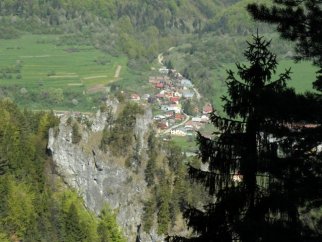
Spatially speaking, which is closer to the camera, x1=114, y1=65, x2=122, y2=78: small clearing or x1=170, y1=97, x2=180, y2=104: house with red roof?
x1=170, y1=97, x2=180, y2=104: house with red roof

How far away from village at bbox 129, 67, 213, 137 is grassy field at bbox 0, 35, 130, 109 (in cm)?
720

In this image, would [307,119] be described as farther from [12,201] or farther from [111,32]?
[111,32]

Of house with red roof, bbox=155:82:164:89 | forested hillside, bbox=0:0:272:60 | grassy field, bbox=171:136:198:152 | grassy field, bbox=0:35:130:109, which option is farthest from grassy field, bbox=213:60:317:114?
forested hillside, bbox=0:0:272:60

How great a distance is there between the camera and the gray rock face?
1543 inches

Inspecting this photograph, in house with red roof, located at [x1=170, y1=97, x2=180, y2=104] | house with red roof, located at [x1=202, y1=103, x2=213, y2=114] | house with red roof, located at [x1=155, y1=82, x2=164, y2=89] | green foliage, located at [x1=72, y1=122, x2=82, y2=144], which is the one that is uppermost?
green foliage, located at [x1=72, y1=122, x2=82, y2=144]

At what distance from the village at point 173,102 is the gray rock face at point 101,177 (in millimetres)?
27157

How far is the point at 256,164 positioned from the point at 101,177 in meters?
31.5

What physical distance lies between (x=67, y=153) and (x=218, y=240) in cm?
3203

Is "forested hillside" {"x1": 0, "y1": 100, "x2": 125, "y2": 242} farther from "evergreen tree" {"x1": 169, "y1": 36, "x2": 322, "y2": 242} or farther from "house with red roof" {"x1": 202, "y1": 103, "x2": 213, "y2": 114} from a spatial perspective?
"house with red roof" {"x1": 202, "y1": 103, "x2": 213, "y2": 114}

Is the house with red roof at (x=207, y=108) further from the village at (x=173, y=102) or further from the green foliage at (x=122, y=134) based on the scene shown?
the green foliage at (x=122, y=134)

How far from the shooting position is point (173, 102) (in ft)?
299

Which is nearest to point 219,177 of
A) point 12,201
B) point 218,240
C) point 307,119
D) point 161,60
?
point 218,240

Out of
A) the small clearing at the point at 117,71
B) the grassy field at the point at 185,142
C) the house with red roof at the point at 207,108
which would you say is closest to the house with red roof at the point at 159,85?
the small clearing at the point at 117,71

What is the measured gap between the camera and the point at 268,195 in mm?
9227
